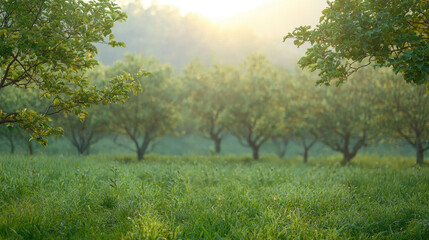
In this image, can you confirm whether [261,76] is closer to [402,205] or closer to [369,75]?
[369,75]

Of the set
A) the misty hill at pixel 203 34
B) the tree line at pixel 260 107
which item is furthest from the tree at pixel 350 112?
the misty hill at pixel 203 34

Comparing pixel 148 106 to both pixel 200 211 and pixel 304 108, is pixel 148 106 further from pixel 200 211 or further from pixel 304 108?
pixel 200 211

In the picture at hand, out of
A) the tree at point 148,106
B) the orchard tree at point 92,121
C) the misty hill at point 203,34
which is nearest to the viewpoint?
the orchard tree at point 92,121

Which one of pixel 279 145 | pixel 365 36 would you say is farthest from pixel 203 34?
pixel 365 36

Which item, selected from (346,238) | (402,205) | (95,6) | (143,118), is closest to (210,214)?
(346,238)

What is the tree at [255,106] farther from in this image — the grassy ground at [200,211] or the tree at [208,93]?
the grassy ground at [200,211]

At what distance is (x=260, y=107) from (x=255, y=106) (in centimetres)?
59

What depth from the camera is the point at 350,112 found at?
75.7ft

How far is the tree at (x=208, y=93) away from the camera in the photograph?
2897 centimetres

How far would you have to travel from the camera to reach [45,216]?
6012mm

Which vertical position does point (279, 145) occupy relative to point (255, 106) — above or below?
below

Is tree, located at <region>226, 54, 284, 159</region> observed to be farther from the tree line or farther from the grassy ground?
the grassy ground

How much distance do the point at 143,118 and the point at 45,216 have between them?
17.6m

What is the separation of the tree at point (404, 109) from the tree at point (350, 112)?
0.84 meters
